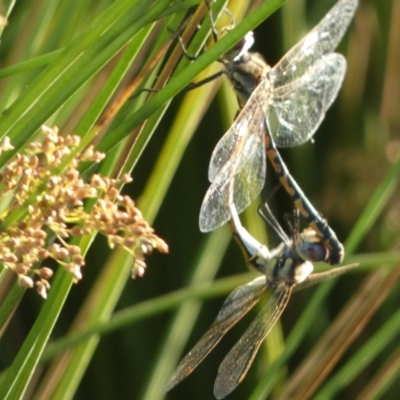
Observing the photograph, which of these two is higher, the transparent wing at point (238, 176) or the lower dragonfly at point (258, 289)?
the transparent wing at point (238, 176)

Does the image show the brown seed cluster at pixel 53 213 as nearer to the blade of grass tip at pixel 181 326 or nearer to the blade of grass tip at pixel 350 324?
the blade of grass tip at pixel 350 324

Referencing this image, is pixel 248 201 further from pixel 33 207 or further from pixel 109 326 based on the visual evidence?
pixel 33 207

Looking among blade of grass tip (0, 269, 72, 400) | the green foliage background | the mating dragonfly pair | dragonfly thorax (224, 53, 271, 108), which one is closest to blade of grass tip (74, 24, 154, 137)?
the green foliage background

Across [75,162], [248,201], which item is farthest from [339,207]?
[75,162]

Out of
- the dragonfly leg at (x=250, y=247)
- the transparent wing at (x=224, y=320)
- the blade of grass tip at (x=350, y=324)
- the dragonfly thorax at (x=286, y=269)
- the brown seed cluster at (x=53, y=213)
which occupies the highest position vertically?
the brown seed cluster at (x=53, y=213)

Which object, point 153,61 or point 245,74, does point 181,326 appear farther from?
point 153,61

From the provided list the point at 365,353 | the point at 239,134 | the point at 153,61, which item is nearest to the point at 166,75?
the point at 153,61

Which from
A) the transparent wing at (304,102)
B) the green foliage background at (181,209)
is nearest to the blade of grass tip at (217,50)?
the green foliage background at (181,209)
